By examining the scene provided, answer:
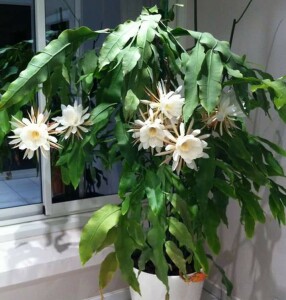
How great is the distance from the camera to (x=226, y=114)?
3.82 ft

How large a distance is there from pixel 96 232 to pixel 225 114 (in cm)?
50

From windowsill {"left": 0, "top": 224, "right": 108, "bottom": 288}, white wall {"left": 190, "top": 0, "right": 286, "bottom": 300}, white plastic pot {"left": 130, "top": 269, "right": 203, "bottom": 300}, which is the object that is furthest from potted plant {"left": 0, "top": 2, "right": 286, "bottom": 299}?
windowsill {"left": 0, "top": 224, "right": 108, "bottom": 288}

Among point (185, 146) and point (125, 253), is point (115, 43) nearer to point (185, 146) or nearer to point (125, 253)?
point (185, 146)

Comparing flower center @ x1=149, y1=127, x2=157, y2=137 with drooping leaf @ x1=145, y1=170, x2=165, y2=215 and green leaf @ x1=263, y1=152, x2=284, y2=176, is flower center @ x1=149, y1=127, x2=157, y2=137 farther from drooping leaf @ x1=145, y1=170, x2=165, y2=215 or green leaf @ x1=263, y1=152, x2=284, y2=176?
green leaf @ x1=263, y1=152, x2=284, y2=176

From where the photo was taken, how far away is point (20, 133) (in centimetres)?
112

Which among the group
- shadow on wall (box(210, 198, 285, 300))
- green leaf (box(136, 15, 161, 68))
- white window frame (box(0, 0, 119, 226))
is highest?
green leaf (box(136, 15, 161, 68))

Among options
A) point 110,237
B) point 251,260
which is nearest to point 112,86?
point 110,237

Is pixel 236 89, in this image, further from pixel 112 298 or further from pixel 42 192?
pixel 112 298

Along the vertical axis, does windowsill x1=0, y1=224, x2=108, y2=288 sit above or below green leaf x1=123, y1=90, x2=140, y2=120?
below

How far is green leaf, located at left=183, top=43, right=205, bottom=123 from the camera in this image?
1.06 metres

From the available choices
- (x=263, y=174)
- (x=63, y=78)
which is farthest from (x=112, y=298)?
(x=63, y=78)

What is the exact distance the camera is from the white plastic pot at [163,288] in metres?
1.37

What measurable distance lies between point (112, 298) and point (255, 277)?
2.11 ft

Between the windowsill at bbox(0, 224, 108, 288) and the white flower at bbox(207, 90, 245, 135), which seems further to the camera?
the windowsill at bbox(0, 224, 108, 288)
